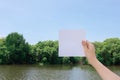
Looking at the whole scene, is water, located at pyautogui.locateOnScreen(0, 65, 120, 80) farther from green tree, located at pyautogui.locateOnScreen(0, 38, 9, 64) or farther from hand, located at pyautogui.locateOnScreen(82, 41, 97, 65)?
hand, located at pyautogui.locateOnScreen(82, 41, 97, 65)

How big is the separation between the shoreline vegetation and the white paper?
1821 inches

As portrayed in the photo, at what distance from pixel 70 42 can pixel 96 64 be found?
0.16m

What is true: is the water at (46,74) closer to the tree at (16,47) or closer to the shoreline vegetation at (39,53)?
the tree at (16,47)

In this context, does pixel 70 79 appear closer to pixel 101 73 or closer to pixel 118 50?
pixel 101 73

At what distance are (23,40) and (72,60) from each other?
8080 mm

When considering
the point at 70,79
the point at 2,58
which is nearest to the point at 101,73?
the point at 70,79

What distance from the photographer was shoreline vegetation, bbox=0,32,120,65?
47.8m

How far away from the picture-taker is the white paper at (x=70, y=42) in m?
1.28

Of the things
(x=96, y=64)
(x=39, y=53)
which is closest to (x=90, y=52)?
(x=96, y=64)

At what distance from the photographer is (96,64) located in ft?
3.97

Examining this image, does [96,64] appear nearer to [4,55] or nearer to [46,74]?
[46,74]

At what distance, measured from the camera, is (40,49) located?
5009 cm

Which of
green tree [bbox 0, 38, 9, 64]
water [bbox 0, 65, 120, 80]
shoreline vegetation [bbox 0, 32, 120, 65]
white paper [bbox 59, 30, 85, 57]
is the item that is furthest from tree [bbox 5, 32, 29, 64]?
white paper [bbox 59, 30, 85, 57]

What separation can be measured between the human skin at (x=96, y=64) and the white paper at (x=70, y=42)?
0.14 ft
